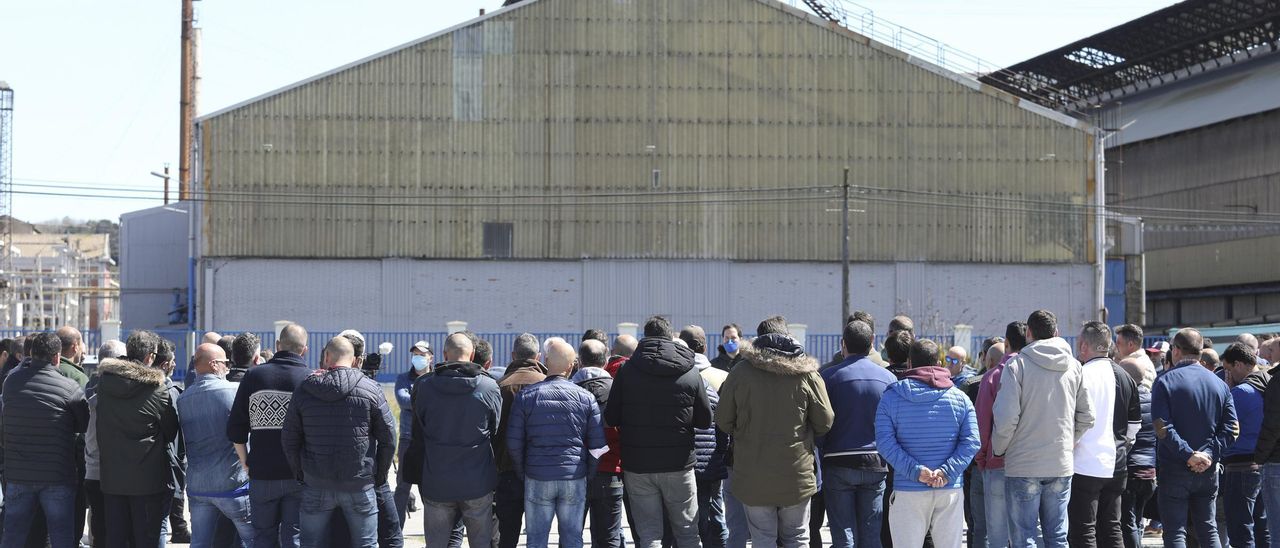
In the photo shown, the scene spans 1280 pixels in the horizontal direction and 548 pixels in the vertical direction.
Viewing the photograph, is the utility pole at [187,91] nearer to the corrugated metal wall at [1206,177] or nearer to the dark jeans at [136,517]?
the corrugated metal wall at [1206,177]

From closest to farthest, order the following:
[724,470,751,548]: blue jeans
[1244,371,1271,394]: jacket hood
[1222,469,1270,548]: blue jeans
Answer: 1. [724,470,751,548]: blue jeans
2. [1222,469,1270,548]: blue jeans
3. [1244,371,1271,394]: jacket hood

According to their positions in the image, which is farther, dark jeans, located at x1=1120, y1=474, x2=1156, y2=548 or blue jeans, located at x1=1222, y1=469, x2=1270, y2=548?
blue jeans, located at x1=1222, y1=469, x2=1270, y2=548

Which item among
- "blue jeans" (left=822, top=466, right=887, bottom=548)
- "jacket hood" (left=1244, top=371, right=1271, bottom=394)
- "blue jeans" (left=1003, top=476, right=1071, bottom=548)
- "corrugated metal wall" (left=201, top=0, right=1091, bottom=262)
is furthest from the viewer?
"corrugated metal wall" (left=201, top=0, right=1091, bottom=262)

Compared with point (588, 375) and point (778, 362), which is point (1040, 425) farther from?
point (588, 375)

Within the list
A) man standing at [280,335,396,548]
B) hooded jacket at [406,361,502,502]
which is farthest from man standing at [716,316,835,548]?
man standing at [280,335,396,548]

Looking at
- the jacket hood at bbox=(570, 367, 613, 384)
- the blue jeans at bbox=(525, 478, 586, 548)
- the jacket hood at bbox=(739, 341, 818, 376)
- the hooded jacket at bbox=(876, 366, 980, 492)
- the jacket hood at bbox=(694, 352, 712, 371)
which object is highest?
the jacket hood at bbox=(739, 341, 818, 376)

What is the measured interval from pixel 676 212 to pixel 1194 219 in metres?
25.8

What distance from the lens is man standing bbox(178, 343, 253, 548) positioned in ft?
30.2

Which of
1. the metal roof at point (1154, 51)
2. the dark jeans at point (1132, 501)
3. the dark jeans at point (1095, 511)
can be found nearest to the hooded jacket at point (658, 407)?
the dark jeans at point (1095, 511)

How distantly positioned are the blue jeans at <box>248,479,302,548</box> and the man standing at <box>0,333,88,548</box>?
4.93 ft

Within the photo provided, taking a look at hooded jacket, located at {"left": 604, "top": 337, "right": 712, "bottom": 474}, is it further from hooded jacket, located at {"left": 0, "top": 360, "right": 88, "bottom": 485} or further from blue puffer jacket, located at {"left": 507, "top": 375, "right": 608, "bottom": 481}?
hooded jacket, located at {"left": 0, "top": 360, "right": 88, "bottom": 485}

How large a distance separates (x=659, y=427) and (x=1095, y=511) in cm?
329

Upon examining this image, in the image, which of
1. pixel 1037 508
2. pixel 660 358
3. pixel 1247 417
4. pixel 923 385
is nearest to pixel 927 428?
pixel 923 385

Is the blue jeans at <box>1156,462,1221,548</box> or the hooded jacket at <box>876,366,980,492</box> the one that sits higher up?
the hooded jacket at <box>876,366,980,492</box>
